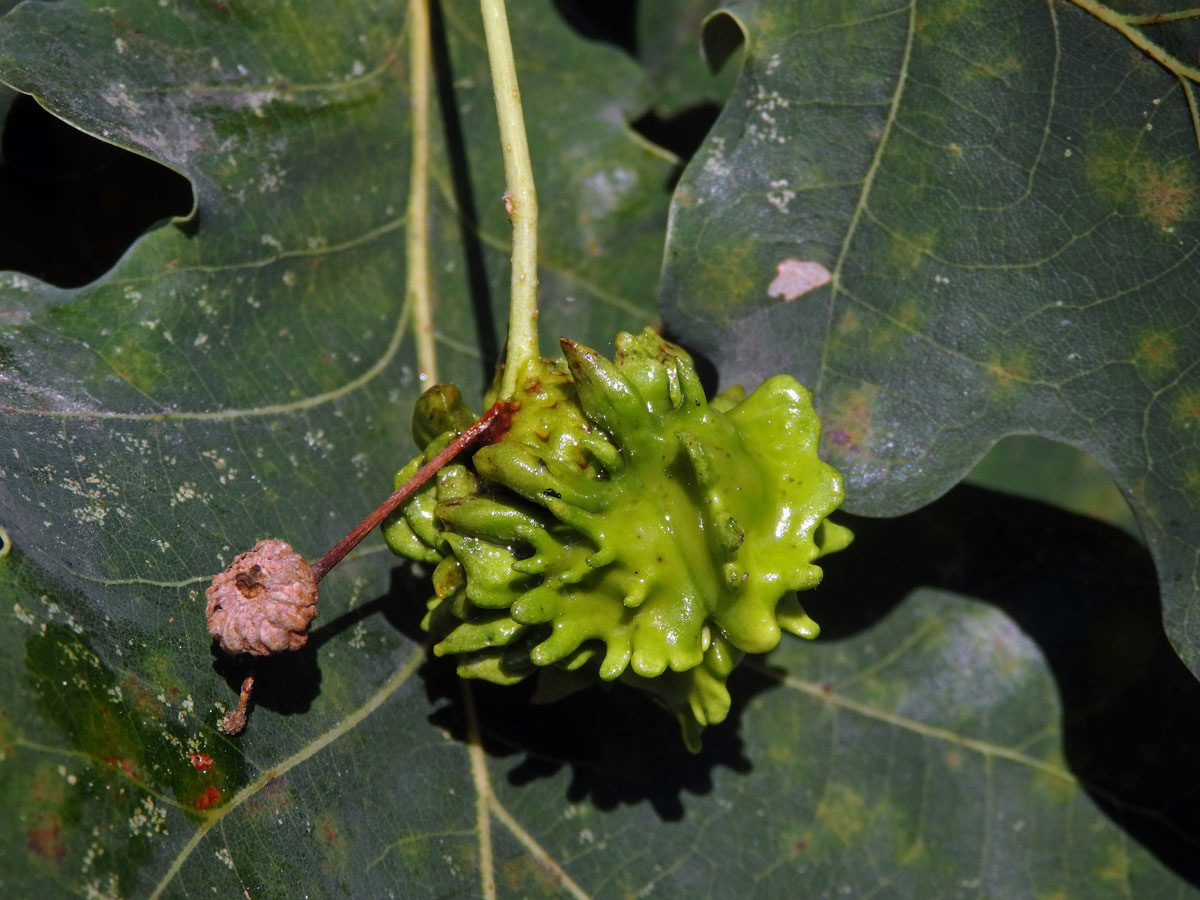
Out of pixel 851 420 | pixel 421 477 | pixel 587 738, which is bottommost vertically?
pixel 587 738

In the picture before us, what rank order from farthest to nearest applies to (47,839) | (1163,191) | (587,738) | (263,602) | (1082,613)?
1. (1082,613)
2. (587,738)
3. (1163,191)
4. (263,602)
5. (47,839)

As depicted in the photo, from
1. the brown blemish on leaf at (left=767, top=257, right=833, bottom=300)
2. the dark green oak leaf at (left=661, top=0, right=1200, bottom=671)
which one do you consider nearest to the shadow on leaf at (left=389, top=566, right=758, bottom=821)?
the dark green oak leaf at (left=661, top=0, right=1200, bottom=671)

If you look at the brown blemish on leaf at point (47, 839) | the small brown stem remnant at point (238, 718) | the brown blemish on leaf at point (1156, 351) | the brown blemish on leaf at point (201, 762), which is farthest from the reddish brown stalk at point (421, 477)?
the brown blemish on leaf at point (1156, 351)

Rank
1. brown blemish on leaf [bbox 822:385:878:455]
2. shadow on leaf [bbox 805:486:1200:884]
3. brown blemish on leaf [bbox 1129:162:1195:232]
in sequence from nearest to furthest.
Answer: brown blemish on leaf [bbox 1129:162:1195:232], brown blemish on leaf [bbox 822:385:878:455], shadow on leaf [bbox 805:486:1200:884]

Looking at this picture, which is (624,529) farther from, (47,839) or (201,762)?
(47,839)

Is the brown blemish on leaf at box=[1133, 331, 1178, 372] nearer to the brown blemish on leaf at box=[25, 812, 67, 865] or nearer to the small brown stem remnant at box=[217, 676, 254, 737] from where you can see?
the small brown stem remnant at box=[217, 676, 254, 737]

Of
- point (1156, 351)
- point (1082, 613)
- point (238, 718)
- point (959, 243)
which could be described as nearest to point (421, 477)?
point (238, 718)
